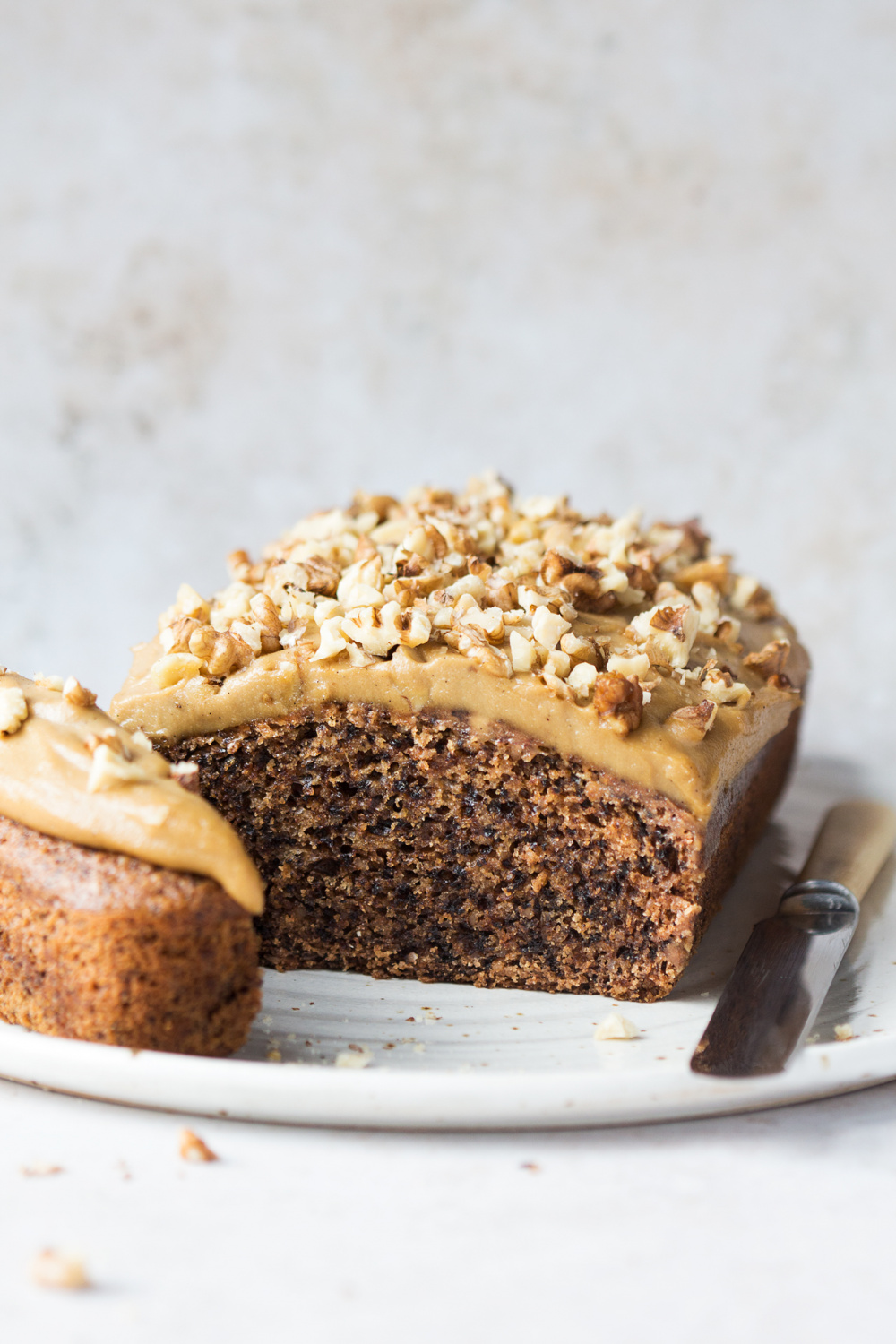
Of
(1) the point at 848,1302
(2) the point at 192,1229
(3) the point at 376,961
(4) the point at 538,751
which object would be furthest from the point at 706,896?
(2) the point at 192,1229

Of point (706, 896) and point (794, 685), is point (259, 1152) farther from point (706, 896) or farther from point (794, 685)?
point (794, 685)

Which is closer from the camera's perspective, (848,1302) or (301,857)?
(848,1302)

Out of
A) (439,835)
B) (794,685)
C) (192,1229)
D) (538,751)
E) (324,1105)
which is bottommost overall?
(192,1229)

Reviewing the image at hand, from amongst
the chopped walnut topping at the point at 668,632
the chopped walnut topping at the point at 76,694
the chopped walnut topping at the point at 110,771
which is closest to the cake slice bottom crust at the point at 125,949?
the chopped walnut topping at the point at 110,771

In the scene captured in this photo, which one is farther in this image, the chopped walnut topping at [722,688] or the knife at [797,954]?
the chopped walnut topping at [722,688]

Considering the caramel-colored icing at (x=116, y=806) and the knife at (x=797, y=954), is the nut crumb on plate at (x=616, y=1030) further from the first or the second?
the caramel-colored icing at (x=116, y=806)

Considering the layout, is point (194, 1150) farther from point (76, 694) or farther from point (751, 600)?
point (751, 600)

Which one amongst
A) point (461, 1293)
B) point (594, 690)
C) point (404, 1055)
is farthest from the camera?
point (594, 690)

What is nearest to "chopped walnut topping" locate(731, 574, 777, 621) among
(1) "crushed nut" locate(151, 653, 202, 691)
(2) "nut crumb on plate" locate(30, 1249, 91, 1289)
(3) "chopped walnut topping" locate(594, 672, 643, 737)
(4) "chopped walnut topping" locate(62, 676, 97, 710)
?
(3) "chopped walnut topping" locate(594, 672, 643, 737)

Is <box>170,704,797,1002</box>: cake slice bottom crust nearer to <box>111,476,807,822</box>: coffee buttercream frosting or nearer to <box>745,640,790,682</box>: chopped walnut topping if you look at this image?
<box>111,476,807,822</box>: coffee buttercream frosting
